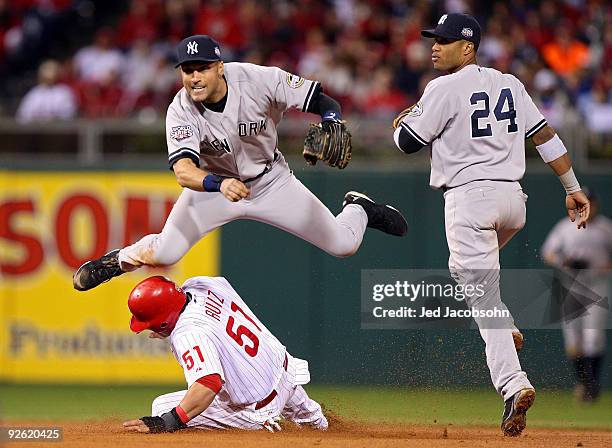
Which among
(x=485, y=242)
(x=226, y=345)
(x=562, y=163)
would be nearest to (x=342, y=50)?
(x=562, y=163)

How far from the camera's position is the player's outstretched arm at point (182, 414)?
20.9 feet

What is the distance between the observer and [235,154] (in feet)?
24.2

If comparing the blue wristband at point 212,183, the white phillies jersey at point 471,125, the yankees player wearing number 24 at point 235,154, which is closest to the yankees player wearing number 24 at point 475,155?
the white phillies jersey at point 471,125

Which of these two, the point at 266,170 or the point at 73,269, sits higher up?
the point at 266,170

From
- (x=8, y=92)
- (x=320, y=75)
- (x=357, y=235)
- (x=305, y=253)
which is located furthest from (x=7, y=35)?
(x=357, y=235)

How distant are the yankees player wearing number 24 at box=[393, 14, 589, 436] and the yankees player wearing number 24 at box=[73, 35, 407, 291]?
1.91ft

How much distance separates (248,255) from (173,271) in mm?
805

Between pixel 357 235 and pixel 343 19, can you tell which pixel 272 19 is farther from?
pixel 357 235

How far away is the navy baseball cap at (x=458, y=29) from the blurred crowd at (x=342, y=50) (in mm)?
4614

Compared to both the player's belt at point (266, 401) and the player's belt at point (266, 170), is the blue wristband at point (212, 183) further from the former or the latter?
the player's belt at point (266, 401)

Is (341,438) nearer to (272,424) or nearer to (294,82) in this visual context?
(272,424)

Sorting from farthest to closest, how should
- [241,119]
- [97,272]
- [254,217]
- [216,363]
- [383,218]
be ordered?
1. [383,218]
2. [97,272]
3. [254,217]
4. [241,119]
5. [216,363]

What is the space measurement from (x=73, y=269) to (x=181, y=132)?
5212 mm

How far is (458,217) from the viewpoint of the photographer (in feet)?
22.6
